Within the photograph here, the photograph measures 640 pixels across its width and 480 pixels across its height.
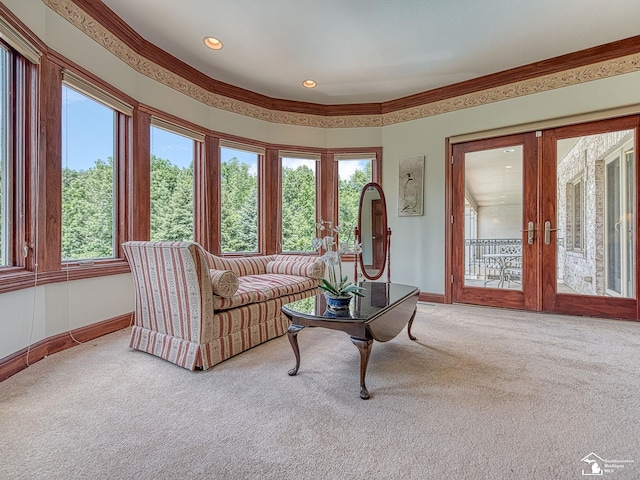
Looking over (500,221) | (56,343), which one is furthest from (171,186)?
(500,221)

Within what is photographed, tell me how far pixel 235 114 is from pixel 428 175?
8.97 feet

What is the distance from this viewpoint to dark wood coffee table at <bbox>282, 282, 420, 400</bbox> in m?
1.76

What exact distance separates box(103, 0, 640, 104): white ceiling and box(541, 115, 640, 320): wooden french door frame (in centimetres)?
83

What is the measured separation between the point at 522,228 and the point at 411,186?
145cm

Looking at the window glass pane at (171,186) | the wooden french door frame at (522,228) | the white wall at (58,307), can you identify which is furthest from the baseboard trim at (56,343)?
the wooden french door frame at (522,228)

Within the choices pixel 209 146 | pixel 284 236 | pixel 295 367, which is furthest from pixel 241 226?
pixel 295 367

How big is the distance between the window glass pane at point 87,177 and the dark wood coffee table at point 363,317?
6.47 ft

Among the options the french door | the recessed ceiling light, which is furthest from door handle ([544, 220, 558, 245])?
the recessed ceiling light

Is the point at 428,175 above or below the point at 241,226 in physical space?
above

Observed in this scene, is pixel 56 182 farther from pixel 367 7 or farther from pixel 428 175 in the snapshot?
pixel 428 175

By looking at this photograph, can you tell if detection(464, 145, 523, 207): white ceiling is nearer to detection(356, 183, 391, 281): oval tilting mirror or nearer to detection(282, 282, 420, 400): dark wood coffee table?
detection(356, 183, 391, 281): oval tilting mirror

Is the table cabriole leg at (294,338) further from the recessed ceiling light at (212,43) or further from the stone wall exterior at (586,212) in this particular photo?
the stone wall exterior at (586,212)

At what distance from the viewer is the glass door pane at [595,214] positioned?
3.29m

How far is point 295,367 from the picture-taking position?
2.05 m
